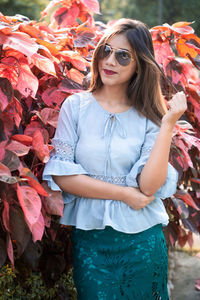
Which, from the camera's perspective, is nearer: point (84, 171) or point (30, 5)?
point (84, 171)

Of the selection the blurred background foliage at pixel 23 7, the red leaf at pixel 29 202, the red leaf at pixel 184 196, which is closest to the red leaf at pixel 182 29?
the red leaf at pixel 184 196

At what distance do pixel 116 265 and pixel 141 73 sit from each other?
807 millimetres

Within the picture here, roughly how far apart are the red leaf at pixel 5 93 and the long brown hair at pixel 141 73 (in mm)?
471

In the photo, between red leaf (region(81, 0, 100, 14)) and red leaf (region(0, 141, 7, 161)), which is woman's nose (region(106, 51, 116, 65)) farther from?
red leaf (region(81, 0, 100, 14))

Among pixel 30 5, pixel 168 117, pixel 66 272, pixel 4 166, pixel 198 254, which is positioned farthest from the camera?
pixel 30 5

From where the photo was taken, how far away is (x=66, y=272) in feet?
7.67

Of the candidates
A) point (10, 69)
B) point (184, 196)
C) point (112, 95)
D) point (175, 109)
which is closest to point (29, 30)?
point (10, 69)

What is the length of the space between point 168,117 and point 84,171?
392 mm

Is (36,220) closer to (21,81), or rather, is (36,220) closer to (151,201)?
(21,81)

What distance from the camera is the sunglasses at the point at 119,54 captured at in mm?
1809

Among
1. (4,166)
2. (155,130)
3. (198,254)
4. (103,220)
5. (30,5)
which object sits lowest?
(30,5)

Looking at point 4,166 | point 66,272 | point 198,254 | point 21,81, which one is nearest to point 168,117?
point 21,81

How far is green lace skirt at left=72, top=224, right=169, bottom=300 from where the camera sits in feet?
5.93

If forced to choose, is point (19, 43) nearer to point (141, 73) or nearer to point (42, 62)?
point (42, 62)
